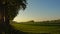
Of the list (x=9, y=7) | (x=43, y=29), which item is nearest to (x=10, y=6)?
(x=9, y=7)

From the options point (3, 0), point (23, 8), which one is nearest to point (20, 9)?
point (23, 8)

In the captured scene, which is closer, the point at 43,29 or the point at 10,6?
the point at 43,29

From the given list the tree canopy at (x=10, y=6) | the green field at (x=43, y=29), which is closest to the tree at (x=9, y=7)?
the tree canopy at (x=10, y=6)

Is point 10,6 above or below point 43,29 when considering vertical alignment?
above

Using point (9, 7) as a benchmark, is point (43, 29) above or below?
below

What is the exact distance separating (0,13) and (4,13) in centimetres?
118

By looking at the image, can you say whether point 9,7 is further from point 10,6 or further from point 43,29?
point 43,29

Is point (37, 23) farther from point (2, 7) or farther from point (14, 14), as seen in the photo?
point (2, 7)

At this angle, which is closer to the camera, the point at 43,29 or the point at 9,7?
the point at 43,29

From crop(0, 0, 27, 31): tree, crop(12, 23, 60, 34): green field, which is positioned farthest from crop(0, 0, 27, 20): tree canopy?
crop(12, 23, 60, 34): green field

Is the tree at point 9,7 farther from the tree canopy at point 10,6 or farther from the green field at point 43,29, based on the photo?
the green field at point 43,29

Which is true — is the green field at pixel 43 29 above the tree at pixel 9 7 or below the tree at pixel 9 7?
below

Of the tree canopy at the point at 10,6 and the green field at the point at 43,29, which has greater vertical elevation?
the tree canopy at the point at 10,6

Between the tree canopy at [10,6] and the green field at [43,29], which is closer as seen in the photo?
the green field at [43,29]
